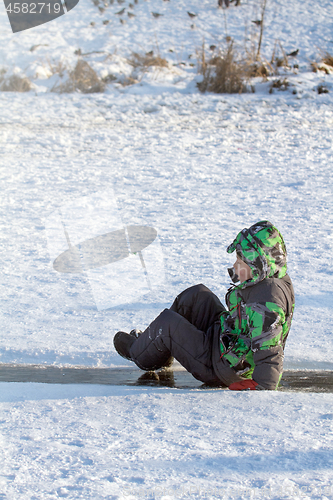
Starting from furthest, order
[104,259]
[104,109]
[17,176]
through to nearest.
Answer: [104,109] < [17,176] < [104,259]

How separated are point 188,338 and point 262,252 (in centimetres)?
52

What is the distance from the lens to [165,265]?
3.27m

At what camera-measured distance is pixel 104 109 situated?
24.9 feet

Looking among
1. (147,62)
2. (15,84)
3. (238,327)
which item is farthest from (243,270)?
(147,62)

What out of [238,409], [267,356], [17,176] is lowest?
[17,176]

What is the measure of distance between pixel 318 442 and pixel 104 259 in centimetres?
219

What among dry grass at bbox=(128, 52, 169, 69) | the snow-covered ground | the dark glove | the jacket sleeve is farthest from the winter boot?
dry grass at bbox=(128, 52, 169, 69)

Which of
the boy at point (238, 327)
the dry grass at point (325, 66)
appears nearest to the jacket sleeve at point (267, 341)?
the boy at point (238, 327)

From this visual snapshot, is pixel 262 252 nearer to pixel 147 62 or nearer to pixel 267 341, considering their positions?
pixel 267 341

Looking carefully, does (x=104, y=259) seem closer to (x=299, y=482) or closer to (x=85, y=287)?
(x=85, y=287)

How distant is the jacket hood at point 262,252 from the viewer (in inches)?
70.8

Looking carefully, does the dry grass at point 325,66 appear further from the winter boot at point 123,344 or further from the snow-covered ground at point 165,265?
the winter boot at point 123,344

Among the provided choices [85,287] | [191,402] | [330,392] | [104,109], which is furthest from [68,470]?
[104,109]

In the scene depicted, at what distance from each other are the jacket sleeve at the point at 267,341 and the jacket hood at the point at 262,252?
0.13 meters
